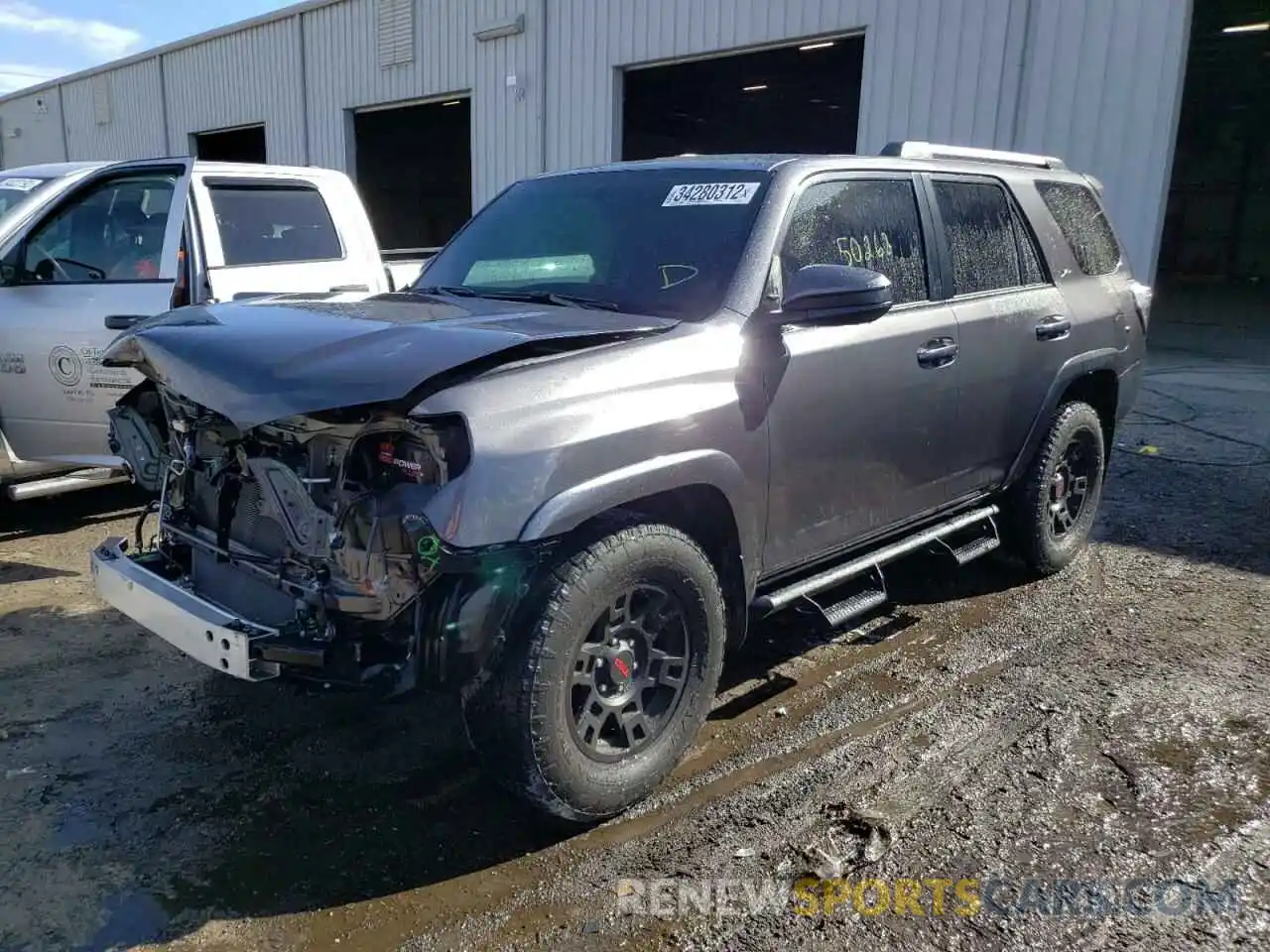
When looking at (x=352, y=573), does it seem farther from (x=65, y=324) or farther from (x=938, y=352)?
(x=65, y=324)

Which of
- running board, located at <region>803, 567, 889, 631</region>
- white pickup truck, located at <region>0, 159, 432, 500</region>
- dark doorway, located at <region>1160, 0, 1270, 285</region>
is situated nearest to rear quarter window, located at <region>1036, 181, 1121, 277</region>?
running board, located at <region>803, 567, 889, 631</region>

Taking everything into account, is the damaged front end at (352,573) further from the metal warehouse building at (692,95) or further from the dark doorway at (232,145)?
the dark doorway at (232,145)

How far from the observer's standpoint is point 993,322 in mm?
4418

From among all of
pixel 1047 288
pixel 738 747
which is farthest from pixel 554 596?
pixel 1047 288

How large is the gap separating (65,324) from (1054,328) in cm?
508

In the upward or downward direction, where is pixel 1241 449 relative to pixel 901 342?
downward

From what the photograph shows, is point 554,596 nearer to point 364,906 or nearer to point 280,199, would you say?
point 364,906

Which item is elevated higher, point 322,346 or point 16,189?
point 16,189

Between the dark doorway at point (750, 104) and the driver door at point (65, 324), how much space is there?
958 centimetres

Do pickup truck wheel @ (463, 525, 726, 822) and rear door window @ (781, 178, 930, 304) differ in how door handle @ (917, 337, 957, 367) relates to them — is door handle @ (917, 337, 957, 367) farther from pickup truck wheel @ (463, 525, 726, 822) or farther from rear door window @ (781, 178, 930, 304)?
pickup truck wheel @ (463, 525, 726, 822)

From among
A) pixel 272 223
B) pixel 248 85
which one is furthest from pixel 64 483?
pixel 248 85

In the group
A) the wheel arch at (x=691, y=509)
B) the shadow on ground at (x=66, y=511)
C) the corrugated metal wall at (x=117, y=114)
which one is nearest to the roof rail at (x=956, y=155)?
the wheel arch at (x=691, y=509)

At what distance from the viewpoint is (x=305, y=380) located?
2619 mm

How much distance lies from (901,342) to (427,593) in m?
2.19
